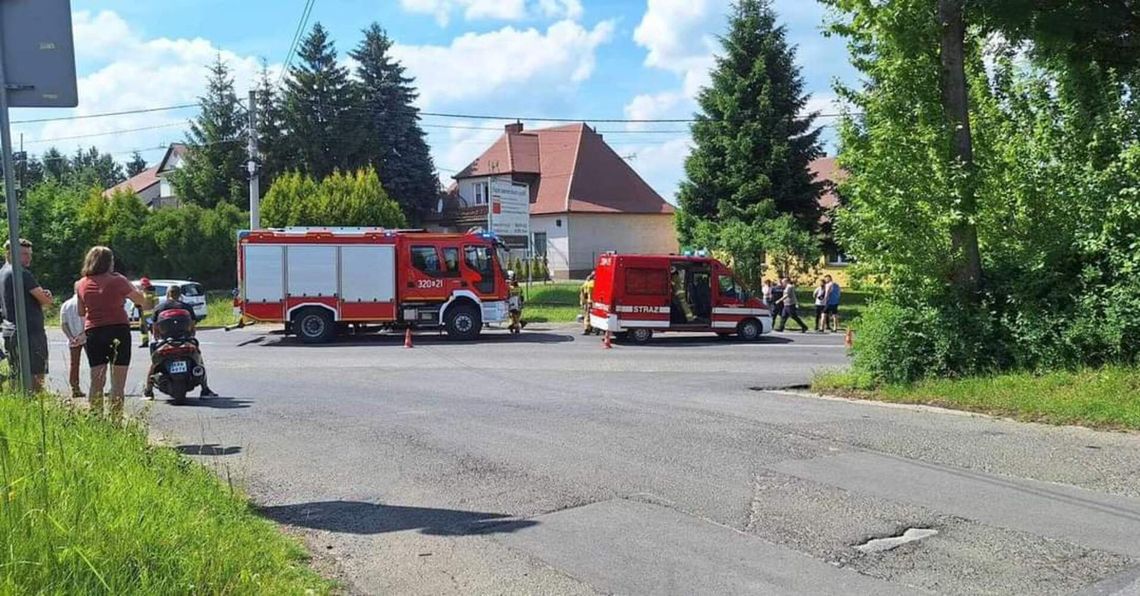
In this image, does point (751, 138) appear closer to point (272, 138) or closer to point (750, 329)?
point (750, 329)

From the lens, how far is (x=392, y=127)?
5516 cm

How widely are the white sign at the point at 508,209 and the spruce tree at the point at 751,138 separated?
19.5 ft

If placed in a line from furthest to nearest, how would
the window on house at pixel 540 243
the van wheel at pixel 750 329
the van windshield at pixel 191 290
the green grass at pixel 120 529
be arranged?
the window on house at pixel 540 243 → the van windshield at pixel 191 290 → the van wheel at pixel 750 329 → the green grass at pixel 120 529

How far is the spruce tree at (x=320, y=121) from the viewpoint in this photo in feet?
175

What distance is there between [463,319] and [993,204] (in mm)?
14032

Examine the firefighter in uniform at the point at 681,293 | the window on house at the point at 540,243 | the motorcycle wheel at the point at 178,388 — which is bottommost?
the motorcycle wheel at the point at 178,388

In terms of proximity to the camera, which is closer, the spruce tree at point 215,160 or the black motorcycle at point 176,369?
the black motorcycle at point 176,369

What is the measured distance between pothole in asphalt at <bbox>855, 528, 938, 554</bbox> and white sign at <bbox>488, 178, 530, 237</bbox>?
84.8ft

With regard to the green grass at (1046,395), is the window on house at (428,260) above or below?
above

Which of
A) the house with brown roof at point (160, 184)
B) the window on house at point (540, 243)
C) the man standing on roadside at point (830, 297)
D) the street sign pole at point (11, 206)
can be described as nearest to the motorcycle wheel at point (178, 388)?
the street sign pole at point (11, 206)

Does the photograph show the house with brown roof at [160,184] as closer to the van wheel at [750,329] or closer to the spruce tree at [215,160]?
the spruce tree at [215,160]

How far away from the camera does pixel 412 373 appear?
15.1m

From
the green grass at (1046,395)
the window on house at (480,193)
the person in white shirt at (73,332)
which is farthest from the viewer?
the window on house at (480,193)

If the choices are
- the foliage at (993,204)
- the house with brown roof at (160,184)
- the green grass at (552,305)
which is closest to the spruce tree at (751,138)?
the green grass at (552,305)
